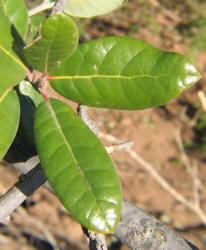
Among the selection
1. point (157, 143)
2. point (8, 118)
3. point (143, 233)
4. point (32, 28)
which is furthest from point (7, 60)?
point (157, 143)

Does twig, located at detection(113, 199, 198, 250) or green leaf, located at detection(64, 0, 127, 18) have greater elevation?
green leaf, located at detection(64, 0, 127, 18)

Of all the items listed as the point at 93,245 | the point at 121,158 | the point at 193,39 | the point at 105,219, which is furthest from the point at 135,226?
the point at 193,39

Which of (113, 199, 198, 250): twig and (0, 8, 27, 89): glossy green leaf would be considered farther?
(113, 199, 198, 250): twig

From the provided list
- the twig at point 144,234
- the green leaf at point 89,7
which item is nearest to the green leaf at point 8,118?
the green leaf at point 89,7

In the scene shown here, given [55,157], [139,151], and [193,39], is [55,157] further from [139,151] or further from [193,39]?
[193,39]

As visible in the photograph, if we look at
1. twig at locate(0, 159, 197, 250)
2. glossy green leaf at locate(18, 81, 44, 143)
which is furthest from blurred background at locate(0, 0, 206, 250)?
glossy green leaf at locate(18, 81, 44, 143)

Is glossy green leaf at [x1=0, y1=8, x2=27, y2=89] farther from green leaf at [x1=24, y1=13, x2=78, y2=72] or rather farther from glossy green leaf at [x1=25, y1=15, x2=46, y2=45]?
glossy green leaf at [x1=25, y1=15, x2=46, y2=45]

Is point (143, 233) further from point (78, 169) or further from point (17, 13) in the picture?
point (17, 13)

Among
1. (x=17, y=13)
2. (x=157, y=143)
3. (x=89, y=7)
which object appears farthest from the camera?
(x=157, y=143)
